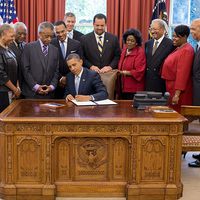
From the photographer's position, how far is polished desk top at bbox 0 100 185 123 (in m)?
3.54

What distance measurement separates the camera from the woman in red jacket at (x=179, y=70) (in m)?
4.64

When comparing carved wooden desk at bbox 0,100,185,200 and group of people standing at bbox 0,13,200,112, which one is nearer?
carved wooden desk at bbox 0,100,185,200

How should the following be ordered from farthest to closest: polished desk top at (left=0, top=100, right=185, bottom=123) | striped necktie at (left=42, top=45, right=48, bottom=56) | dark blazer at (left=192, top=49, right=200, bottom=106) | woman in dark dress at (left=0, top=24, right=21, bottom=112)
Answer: striped necktie at (left=42, top=45, right=48, bottom=56)
dark blazer at (left=192, top=49, right=200, bottom=106)
woman in dark dress at (left=0, top=24, right=21, bottom=112)
polished desk top at (left=0, top=100, right=185, bottom=123)

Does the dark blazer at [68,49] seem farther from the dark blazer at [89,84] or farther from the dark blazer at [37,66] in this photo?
the dark blazer at [89,84]

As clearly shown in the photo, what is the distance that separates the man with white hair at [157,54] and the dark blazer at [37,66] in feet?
3.75

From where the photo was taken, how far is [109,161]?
369 cm

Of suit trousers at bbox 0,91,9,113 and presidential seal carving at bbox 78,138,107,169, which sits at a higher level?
suit trousers at bbox 0,91,9,113

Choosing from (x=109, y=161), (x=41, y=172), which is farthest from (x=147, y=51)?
(x=41, y=172)

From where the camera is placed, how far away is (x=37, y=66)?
4668 mm

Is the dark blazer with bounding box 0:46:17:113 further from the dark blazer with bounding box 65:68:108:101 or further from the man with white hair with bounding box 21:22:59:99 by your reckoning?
the dark blazer with bounding box 65:68:108:101

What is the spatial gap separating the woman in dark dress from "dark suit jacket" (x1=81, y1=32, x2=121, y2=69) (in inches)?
39.1

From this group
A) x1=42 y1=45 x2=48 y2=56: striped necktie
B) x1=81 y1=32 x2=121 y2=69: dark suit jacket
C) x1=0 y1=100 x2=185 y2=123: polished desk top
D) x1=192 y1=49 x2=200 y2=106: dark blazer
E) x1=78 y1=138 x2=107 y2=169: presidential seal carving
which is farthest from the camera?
x1=81 y1=32 x2=121 y2=69: dark suit jacket

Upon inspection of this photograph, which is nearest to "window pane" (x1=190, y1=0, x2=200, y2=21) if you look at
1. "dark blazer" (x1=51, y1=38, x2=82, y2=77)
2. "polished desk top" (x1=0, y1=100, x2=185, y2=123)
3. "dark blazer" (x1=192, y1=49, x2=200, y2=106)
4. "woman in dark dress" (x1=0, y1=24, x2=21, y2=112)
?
"dark blazer" (x1=192, y1=49, x2=200, y2=106)

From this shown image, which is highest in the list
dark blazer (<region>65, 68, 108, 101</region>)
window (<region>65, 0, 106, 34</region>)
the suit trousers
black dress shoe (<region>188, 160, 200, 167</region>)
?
window (<region>65, 0, 106, 34</region>)
